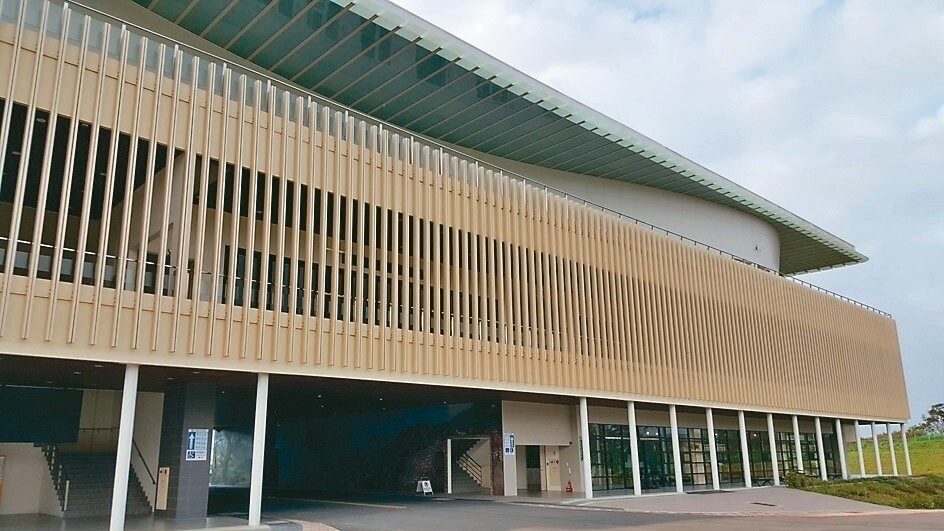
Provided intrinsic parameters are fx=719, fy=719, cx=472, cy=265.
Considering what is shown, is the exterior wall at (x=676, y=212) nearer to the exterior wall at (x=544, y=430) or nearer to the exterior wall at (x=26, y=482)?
the exterior wall at (x=544, y=430)

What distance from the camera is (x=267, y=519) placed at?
2169cm

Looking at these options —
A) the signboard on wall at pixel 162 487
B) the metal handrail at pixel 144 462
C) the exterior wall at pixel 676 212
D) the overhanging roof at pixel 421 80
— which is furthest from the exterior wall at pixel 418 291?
the exterior wall at pixel 676 212

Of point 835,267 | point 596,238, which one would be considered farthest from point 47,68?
point 835,267

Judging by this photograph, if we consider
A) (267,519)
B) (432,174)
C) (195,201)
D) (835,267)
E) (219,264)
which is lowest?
(267,519)

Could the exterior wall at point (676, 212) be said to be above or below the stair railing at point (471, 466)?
above

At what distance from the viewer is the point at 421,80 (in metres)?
30.7

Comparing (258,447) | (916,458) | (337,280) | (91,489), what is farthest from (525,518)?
(916,458)

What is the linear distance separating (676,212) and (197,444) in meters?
35.1

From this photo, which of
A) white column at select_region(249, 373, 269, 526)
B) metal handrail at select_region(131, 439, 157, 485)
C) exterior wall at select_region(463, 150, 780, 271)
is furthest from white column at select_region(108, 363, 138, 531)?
exterior wall at select_region(463, 150, 780, 271)

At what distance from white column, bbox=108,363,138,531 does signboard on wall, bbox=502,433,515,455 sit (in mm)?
17146

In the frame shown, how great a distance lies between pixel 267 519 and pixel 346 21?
17522 millimetres

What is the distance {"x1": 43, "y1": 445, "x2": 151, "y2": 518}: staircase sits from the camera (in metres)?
22.5

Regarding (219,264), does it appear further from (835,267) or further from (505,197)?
(835,267)

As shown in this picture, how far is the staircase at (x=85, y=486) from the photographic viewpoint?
2252cm
